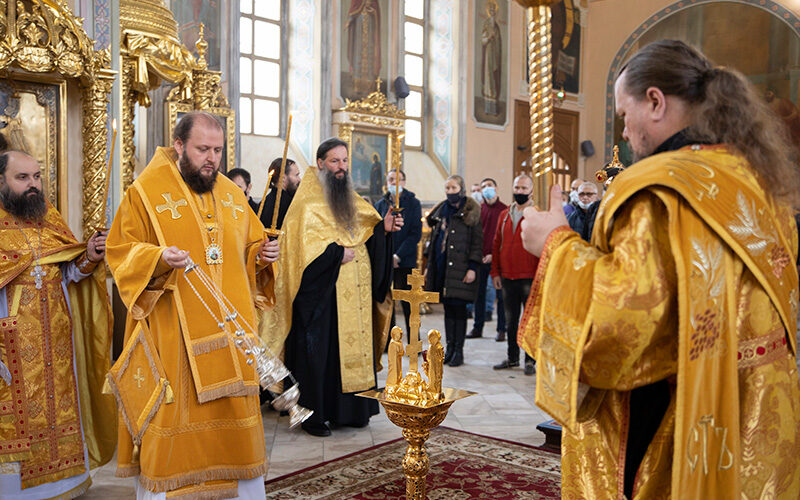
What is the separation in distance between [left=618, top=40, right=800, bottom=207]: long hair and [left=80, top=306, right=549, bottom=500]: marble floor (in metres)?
2.97

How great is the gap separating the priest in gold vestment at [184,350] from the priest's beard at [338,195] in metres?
1.58

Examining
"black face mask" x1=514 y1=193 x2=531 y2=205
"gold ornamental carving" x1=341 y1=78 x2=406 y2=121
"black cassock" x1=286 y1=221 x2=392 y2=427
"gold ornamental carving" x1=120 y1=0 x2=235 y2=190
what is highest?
"gold ornamental carving" x1=341 y1=78 x2=406 y2=121

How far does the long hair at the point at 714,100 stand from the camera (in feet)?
5.46

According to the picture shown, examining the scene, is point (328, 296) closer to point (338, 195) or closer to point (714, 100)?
point (338, 195)

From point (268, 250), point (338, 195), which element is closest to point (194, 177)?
point (268, 250)

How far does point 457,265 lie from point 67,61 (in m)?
3.76

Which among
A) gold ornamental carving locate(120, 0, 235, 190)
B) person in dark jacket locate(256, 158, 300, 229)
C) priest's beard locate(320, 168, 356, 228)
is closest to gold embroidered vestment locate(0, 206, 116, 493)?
priest's beard locate(320, 168, 356, 228)

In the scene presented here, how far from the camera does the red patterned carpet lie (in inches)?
147

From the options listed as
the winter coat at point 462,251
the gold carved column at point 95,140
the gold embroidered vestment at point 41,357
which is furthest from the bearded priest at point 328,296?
the winter coat at point 462,251

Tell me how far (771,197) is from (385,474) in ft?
9.08

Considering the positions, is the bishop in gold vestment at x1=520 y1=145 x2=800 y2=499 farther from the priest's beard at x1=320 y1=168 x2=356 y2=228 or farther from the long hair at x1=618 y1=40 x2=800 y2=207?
the priest's beard at x1=320 y1=168 x2=356 y2=228

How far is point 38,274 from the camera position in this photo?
3471 mm

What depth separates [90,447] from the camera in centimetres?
379

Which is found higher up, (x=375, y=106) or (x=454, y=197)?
(x=375, y=106)
